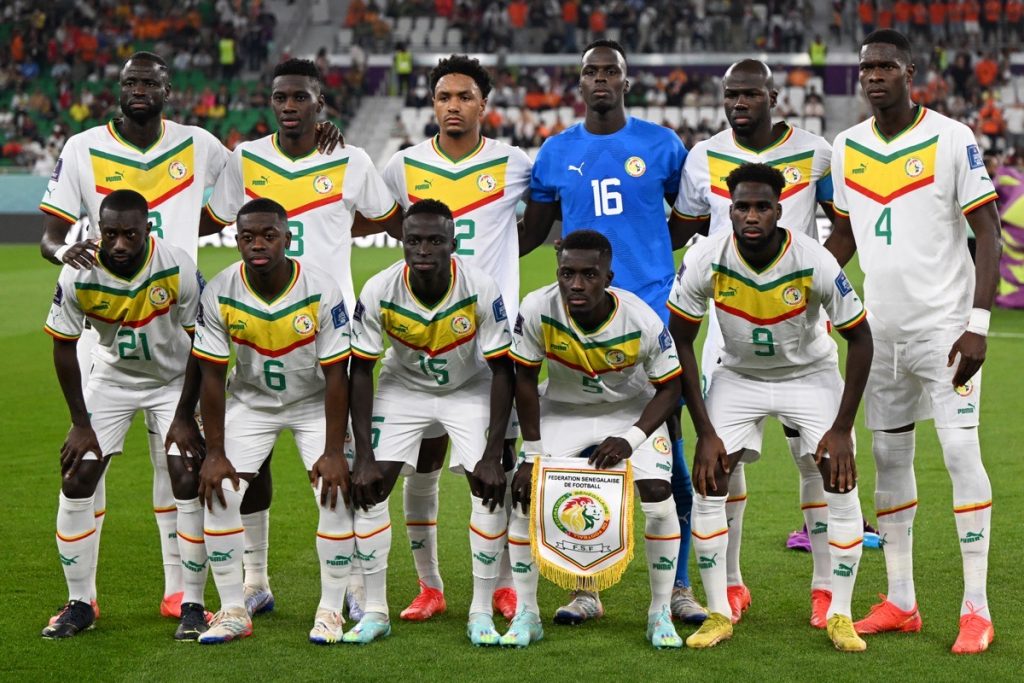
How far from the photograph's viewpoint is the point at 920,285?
18.4ft

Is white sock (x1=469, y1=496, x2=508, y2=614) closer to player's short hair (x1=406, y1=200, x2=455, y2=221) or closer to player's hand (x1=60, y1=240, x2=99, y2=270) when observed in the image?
player's short hair (x1=406, y1=200, x2=455, y2=221)

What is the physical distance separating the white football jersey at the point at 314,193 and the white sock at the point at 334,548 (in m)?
1.09

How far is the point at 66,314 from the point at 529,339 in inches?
77.7

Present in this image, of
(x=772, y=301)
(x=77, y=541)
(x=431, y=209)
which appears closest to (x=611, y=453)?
(x=772, y=301)

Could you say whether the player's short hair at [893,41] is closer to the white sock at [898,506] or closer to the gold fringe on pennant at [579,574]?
the white sock at [898,506]

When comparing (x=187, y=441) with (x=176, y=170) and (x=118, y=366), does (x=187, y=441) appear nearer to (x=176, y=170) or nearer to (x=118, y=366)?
(x=118, y=366)

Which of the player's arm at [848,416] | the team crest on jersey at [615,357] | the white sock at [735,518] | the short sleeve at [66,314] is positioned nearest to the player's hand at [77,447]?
the short sleeve at [66,314]

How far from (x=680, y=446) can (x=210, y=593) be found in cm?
234

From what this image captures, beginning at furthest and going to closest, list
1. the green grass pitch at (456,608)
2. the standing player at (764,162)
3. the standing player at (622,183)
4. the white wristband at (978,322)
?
the standing player at (622,183) < the standing player at (764,162) < the white wristband at (978,322) < the green grass pitch at (456,608)

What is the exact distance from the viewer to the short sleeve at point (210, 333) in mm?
5691

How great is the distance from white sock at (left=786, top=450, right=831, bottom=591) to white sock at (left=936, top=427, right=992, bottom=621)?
0.64 m

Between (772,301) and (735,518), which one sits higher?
(772,301)

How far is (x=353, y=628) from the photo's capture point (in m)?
5.72

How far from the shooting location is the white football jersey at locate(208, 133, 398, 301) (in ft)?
20.8
